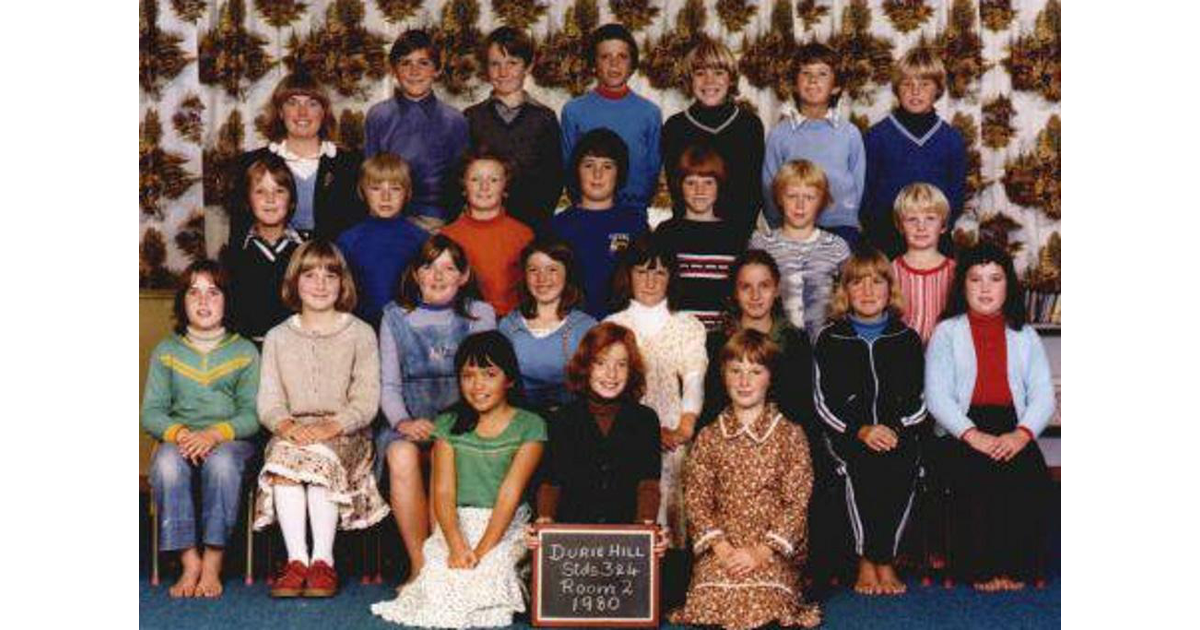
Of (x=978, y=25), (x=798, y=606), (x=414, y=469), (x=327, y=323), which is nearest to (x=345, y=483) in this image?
(x=414, y=469)

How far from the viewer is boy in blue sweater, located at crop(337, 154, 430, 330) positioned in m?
5.06

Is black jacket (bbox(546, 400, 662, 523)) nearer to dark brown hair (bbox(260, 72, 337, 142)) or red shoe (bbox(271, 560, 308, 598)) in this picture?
red shoe (bbox(271, 560, 308, 598))

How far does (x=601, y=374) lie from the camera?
439 centimetres

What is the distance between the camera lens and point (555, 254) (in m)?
4.79

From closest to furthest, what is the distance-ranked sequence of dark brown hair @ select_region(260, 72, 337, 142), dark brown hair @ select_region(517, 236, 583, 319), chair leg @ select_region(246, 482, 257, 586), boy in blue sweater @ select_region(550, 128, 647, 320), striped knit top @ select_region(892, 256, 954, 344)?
chair leg @ select_region(246, 482, 257, 586) < dark brown hair @ select_region(517, 236, 583, 319) < striped knit top @ select_region(892, 256, 954, 344) < boy in blue sweater @ select_region(550, 128, 647, 320) < dark brown hair @ select_region(260, 72, 337, 142)

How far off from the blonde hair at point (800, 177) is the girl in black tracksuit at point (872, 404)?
411mm

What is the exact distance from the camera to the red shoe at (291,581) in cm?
444

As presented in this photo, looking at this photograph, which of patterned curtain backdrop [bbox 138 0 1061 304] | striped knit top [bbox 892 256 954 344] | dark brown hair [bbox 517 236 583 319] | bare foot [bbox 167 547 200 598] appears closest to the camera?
bare foot [bbox 167 547 200 598]

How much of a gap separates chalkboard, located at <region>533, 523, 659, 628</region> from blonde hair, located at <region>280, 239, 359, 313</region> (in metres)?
1.15

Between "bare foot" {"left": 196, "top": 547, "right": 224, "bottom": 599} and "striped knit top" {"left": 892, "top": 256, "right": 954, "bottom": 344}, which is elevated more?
"striped knit top" {"left": 892, "top": 256, "right": 954, "bottom": 344}

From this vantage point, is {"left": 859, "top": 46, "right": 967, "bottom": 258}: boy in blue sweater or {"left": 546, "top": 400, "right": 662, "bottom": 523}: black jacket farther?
{"left": 859, "top": 46, "right": 967, "bottom": 258}: boy in blue sweater

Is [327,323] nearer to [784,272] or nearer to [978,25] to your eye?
[784,272]

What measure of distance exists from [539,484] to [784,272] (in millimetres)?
1217

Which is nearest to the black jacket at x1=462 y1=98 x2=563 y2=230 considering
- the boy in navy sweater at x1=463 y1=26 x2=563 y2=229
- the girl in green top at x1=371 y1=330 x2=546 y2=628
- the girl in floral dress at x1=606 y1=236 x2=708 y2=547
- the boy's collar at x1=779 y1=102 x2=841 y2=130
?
the boy in navy sweater at x1=463 y1=26 x2=563 y2=229
